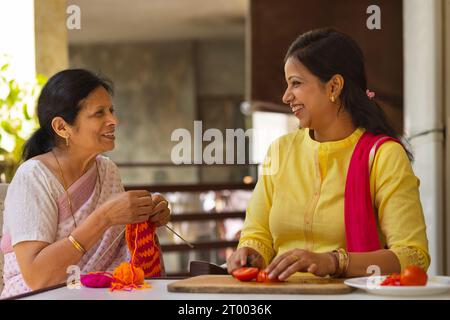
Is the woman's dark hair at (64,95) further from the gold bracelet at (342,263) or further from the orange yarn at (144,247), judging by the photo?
the gold bracelet at (342,263)

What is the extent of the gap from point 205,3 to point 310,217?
8241 millimetres

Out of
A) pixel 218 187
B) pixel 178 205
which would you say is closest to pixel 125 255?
pixel 218 187

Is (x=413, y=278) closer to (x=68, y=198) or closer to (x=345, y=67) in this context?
(x=345, y=67)

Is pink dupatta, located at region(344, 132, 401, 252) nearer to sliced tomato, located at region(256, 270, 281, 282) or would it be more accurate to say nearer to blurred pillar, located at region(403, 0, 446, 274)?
sliced tomato, located at region(256, 270, 281, 282)

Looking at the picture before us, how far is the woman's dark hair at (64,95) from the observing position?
2.31m

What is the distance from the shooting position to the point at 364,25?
3.96 meters

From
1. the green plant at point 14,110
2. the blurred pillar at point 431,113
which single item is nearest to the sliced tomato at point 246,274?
the blurred pillar at point 431,113

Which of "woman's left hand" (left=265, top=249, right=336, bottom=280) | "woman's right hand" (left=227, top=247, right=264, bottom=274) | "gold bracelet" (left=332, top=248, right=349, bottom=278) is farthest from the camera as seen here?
"woman's right hand" (left=227, top=247, right=264, bottom=274)

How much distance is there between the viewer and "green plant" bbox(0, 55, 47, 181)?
459cm

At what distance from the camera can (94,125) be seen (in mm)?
2318

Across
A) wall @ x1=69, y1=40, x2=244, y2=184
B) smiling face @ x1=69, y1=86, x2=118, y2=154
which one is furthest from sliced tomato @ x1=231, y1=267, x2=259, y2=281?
wall @ x1=69, y1=40, x2=244, y2=184

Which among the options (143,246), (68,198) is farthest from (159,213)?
(68,198)

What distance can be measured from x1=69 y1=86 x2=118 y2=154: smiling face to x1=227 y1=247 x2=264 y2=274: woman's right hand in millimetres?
545
